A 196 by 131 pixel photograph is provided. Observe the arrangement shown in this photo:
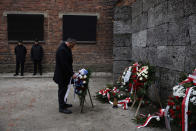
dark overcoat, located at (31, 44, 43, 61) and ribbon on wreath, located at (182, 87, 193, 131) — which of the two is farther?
dark overcoat, located at (31, 44, 43, 61)

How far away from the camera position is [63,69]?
16.6 ft

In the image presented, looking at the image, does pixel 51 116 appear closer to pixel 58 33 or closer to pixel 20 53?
pixel 20 53

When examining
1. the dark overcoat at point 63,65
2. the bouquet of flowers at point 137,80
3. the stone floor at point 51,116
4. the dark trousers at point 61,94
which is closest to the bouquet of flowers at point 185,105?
the stone floor at point 51,116

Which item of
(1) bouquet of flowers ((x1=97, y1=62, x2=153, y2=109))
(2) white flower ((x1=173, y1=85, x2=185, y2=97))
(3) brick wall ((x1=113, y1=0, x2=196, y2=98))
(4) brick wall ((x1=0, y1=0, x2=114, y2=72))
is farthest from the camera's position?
(4) brick wall ((x1=0, y1=0, x2=114, y2=72))

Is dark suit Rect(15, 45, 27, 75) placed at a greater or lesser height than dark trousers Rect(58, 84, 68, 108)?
greater

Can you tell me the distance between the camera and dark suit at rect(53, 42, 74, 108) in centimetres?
505

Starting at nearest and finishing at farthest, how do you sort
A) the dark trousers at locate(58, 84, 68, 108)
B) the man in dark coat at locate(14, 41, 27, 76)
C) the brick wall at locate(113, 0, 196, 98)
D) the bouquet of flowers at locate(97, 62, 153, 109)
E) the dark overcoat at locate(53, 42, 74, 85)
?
1. the brick wall at locate(113, 0, 196, 98)
2. the bouquet of flowers at locate(97, 62, 153, 109)
3. the dark overcoat at locate(53, 42, 74, 85)
4. the dark trousers at locate(58, 84, 68, 108)
5. the man in dark coat at locate(14, 41, 27, 76)

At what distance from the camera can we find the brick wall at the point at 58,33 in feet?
38.6

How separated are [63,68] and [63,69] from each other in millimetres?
28

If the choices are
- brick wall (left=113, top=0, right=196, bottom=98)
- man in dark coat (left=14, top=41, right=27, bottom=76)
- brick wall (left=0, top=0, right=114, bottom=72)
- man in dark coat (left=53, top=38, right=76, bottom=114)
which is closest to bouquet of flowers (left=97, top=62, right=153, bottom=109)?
brick wall (left=113, top=0, right=196, bottom=98)

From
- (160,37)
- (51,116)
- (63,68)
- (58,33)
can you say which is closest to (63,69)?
(63,68)

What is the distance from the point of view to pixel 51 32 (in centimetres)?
1199

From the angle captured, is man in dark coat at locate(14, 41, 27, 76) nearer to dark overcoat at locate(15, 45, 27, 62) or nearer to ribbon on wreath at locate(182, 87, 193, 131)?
dark overcoat at locate(15, 45, 27, 62)

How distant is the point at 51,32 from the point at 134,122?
8644 mm
